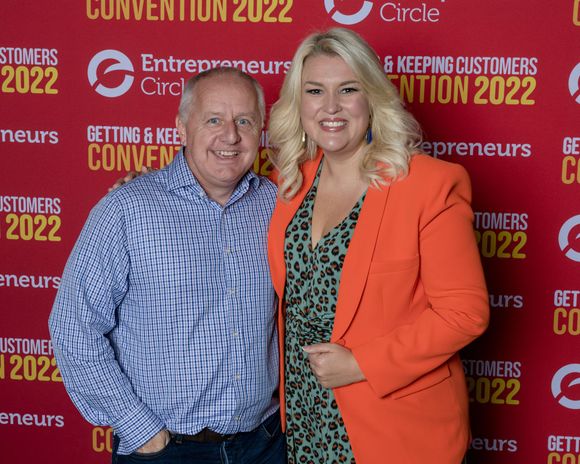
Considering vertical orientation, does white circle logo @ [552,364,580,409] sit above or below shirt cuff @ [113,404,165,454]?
below

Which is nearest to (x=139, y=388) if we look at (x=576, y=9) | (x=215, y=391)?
(x=215, y=391)

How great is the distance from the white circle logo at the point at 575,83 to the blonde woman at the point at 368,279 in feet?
3.25

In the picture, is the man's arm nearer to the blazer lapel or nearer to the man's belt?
the man's belt

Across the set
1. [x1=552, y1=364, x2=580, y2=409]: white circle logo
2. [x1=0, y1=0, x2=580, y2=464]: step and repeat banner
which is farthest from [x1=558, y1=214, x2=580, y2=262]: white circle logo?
[x1=552, y1=364, x2=580, y2=409]: white circle logo

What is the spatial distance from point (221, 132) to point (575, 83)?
150 centimetres

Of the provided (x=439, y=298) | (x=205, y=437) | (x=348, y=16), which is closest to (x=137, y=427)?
(x=205, y=437)

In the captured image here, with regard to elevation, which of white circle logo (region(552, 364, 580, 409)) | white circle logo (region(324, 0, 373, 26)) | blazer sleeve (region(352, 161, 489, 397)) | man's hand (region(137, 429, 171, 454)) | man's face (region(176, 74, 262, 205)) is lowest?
white circle logo (region(552, 364, 580, 409))

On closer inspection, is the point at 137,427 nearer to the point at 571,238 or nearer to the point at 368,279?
the point at 368,279

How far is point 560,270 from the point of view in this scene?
2883mm

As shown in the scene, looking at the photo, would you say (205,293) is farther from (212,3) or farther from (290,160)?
(212,3)

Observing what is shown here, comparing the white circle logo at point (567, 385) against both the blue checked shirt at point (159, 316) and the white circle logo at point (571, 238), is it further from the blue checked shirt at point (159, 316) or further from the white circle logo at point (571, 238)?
the blue checked shirt at point (159, 316)

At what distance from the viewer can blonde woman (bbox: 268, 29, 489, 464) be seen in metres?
1.84

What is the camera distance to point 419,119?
286 centimetres

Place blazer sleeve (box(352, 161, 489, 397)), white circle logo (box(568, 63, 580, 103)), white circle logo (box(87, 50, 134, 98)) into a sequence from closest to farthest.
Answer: blazer sleeve (box(352, 161, 489, 397)) → white circle logo (box(568, 63, 580, 103)) → white circle logo (box(87, 50, 134, 98))
